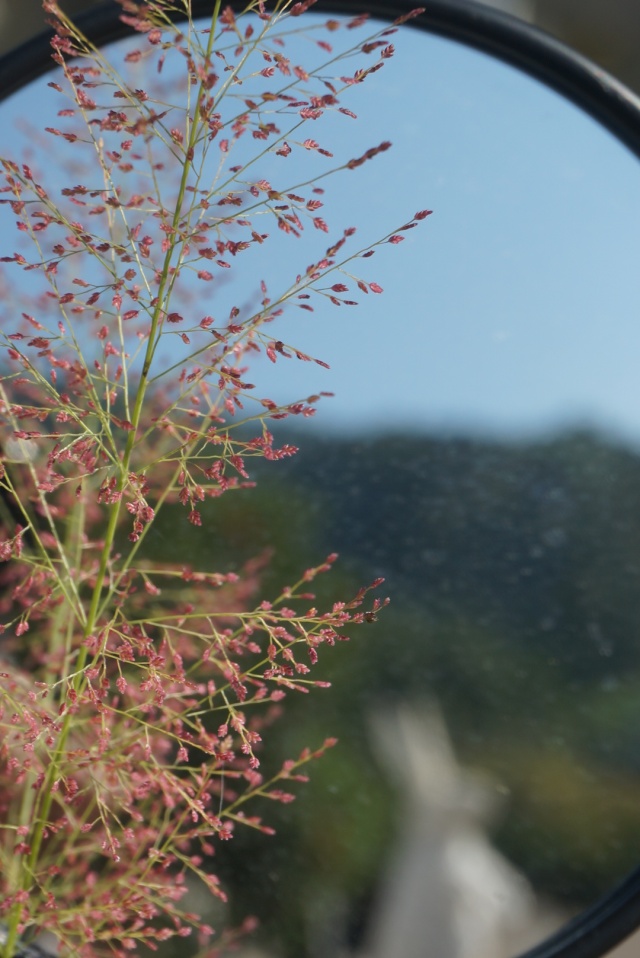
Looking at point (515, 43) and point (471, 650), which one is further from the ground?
point (515, 43)

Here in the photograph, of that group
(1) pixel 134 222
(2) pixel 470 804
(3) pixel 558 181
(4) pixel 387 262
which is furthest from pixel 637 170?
(2) pixel 470 804

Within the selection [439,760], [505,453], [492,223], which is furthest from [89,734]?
[492,223]

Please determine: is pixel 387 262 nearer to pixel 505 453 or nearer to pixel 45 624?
pixel 505 453

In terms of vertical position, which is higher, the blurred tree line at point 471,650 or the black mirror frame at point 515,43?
the black mirror frame at point 515,43

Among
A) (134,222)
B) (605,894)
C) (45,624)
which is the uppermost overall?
(134,222)

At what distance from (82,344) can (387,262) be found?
228mm

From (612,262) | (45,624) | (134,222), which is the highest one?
(134,222)

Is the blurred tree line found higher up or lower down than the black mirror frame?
lower down

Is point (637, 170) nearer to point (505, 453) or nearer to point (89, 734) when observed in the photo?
point (505, 453)

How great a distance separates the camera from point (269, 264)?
707mm

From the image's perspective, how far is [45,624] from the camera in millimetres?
698

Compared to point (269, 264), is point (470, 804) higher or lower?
lower

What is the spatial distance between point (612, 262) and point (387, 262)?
6.5 inches

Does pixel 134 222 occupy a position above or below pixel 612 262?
above
